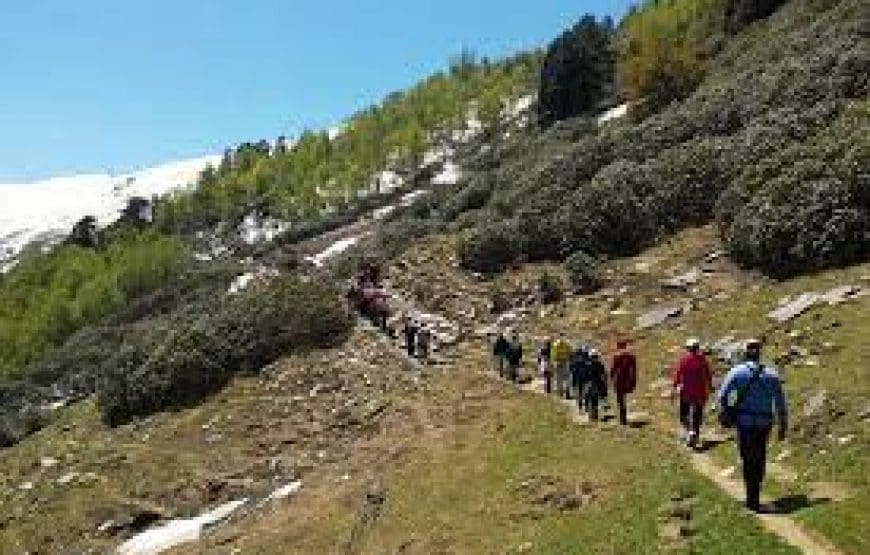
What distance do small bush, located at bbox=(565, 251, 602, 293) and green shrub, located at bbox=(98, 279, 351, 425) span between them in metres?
9.47

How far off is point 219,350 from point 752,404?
124 ft

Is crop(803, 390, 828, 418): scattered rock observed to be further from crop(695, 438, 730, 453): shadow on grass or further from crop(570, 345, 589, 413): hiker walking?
crop(570, 345, 589, 413): hiker walking

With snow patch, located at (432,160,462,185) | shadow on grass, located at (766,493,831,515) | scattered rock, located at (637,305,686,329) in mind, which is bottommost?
shadow on grass, located at (766,493,831,515)

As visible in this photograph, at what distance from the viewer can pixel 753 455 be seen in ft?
71.2

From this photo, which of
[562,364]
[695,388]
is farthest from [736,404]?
[562,364]

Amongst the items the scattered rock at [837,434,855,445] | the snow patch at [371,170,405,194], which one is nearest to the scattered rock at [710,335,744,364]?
the scattered rock at [837,434,855,445]

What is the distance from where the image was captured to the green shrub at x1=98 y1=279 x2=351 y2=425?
55906mm

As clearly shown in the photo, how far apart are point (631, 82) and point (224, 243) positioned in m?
69.1

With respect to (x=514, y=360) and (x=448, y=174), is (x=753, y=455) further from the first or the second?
(x=448, y=174)

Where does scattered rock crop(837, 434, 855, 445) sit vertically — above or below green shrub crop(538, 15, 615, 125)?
below

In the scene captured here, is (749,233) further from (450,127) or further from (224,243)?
(450,127)

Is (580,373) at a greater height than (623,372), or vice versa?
(623,372)

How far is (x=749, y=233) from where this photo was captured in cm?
4716

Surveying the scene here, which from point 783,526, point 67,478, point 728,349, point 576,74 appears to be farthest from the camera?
point 576,74
